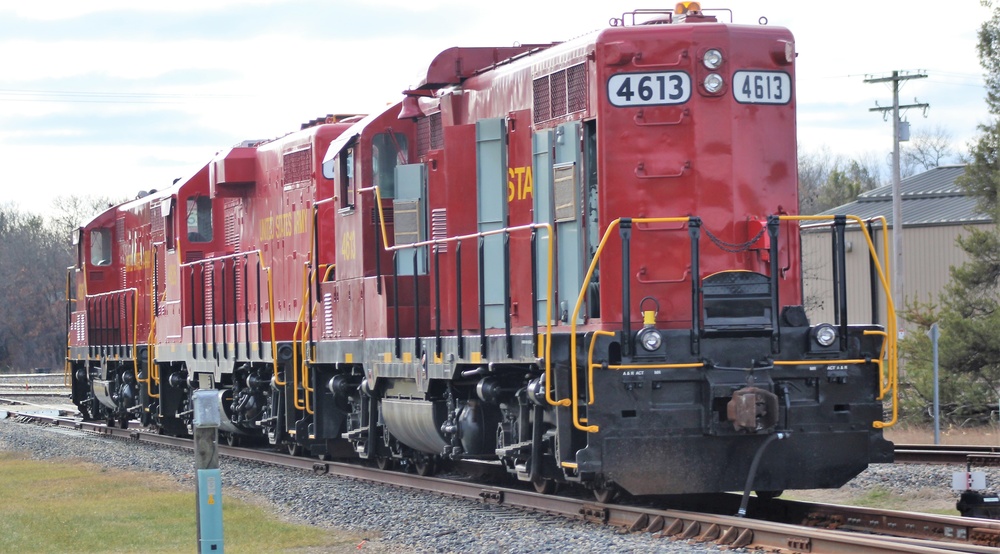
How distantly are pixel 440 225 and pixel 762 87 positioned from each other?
3.27 meters

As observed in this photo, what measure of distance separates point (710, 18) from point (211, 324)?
32.0 feet

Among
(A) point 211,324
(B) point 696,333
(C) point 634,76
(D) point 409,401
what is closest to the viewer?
(B) point 696,333

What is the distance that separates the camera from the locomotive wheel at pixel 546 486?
1112 centimetres

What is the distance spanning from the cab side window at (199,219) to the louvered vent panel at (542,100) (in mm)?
9166

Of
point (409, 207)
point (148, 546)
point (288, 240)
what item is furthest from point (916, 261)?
point (148, 546)

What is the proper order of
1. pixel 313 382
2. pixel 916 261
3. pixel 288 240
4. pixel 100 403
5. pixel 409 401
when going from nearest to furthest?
pixel 409 401 → pixel 313 382 → pixel 288 240 → pixel 100 403 → pixel 916 261

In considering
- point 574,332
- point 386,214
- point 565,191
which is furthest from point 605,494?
point 386,214

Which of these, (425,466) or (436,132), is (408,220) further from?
(425,466)

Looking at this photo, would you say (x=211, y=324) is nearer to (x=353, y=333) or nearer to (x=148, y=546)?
(x=353, y=333)

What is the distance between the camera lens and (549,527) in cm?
957

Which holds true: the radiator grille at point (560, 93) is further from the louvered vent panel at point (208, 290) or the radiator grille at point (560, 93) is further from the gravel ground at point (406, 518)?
the louvered vent panel at point (208, 290)

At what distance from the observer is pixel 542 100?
1068cm

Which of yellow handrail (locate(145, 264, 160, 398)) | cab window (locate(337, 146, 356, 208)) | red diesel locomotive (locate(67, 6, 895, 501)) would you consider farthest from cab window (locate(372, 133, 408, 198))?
yellow handrail (locate(145, 264, 160, 398))

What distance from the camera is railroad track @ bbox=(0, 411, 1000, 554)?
7.85 m
